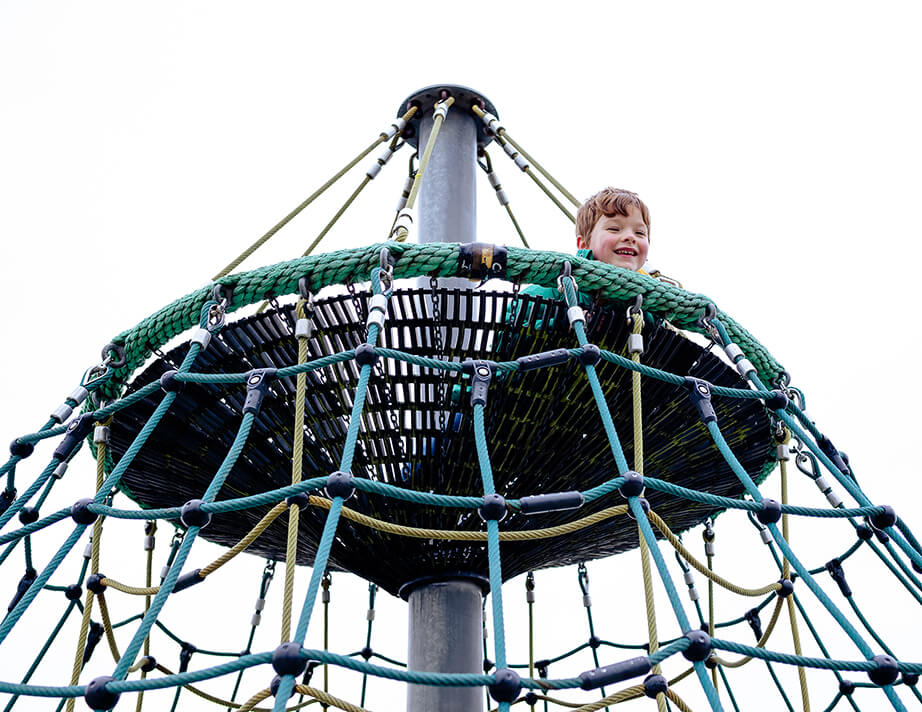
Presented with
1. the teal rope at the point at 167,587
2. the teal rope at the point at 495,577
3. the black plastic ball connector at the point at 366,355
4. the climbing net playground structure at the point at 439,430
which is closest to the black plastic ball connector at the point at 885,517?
the climbing net playground structure at the point at 439,430

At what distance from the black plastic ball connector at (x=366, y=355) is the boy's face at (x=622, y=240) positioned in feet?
4.19

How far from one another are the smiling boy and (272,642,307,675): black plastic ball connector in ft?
6.58

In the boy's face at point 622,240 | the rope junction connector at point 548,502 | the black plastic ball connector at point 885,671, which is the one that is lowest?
the black plastic ball connector at point 885,671

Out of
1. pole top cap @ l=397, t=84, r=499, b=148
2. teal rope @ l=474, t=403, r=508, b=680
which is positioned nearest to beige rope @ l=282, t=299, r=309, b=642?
teal rope @ l=474, t=403, r=508, b=680

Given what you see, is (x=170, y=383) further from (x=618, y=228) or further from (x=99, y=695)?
(x=618, y=228)

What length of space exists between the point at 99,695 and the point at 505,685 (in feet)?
2.97

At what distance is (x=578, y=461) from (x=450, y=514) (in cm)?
45

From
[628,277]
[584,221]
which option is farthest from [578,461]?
[584,221]

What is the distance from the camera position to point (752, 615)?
4277 mm

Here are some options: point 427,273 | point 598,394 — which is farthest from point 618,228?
point 598,394

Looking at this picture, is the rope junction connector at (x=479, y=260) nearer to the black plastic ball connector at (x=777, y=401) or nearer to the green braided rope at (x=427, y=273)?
the green braided rope at (x=427, y=273)

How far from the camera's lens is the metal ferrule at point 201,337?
296cm

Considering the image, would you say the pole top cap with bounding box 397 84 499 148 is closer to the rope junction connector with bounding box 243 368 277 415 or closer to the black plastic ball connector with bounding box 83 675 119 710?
the rope junction connector with bounding box 243 368 277 415

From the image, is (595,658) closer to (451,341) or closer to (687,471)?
(687,471)
